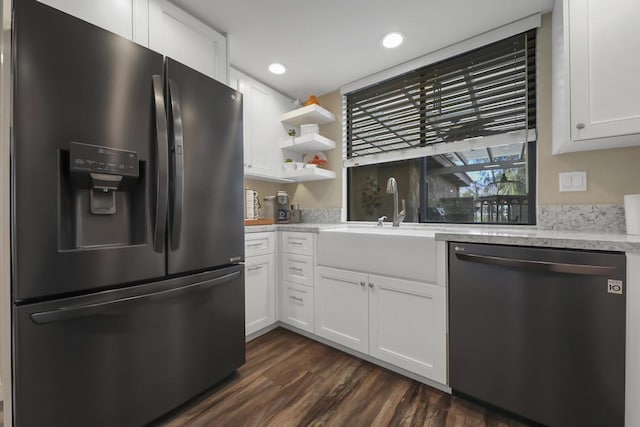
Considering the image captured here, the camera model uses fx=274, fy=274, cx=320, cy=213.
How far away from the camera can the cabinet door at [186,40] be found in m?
1.56

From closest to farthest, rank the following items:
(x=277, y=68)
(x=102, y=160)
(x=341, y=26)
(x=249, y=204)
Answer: (x=102, y=160)
(x=341, y=26)
(x=277, y=68)
(x=249, y=204)

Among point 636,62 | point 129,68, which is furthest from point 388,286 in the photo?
point 129,68

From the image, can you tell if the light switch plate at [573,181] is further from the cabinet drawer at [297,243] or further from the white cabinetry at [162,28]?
the white cabinetry at [162,28]

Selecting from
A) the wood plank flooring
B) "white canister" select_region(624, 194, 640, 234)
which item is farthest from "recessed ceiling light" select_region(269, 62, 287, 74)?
"white canister" select_region(624, 194, 640, 234)

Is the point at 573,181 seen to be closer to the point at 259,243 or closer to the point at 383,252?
the point at 383,252

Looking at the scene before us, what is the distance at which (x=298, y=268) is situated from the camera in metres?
2.22

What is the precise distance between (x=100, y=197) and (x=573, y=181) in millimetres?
2496

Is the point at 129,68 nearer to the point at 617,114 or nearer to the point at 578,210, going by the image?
the point at 617,114

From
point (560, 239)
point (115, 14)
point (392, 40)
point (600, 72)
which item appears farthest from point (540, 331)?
point (115, 14)

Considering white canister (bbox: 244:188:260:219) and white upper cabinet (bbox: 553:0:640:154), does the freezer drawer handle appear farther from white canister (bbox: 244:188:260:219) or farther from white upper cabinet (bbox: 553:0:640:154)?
white upper cabinet (bbox: 553:0:640:154)

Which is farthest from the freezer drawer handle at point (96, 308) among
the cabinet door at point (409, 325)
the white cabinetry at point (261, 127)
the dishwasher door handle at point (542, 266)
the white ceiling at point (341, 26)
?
the white ceiling at point (341, 26)

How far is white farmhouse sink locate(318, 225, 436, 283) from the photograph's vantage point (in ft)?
5.16

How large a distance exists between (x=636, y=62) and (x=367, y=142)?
5.53 feet

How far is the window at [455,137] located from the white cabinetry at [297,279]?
2.71ft
